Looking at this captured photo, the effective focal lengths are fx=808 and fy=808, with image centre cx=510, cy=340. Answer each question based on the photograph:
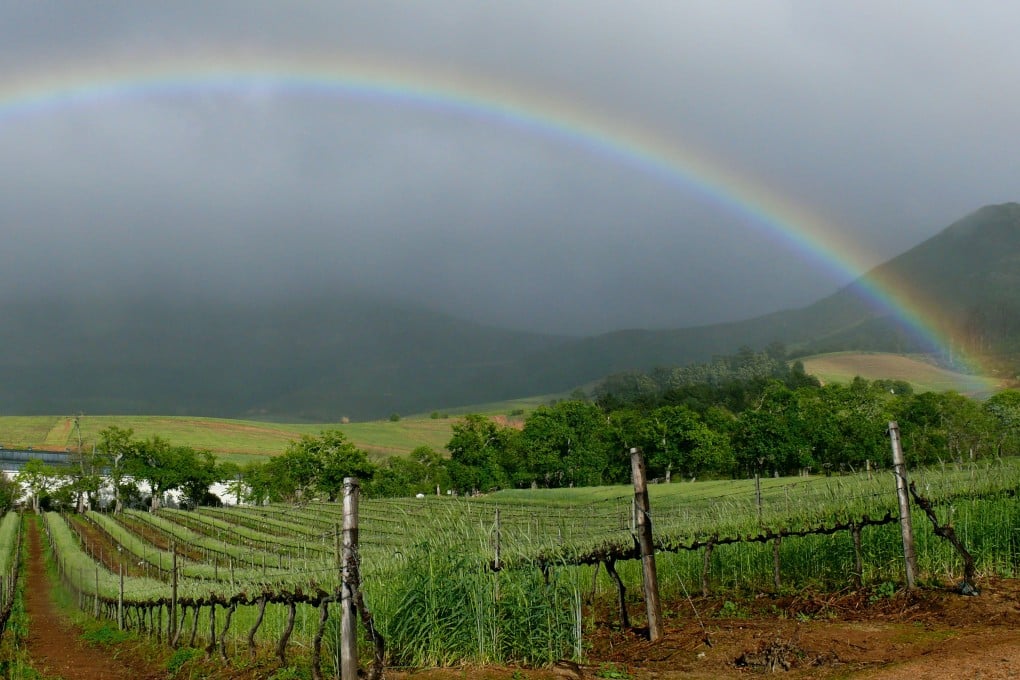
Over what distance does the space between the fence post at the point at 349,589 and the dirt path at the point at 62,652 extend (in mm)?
7106

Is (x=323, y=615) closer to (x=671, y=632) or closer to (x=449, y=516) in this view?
(x=449, y=516)

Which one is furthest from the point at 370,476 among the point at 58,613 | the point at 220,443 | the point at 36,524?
the point at 58,613

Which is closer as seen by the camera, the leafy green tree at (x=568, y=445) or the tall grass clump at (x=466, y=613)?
the tall grass clump at (x=466, y=613)

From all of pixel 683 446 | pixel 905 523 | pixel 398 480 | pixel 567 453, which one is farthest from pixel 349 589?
pixel 398 480

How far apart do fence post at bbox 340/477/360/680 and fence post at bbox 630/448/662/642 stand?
3.79 m

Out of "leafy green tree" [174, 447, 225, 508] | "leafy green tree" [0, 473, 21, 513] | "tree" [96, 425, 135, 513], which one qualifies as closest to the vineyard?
"leafy green tree" [0, 473, 21, 513]

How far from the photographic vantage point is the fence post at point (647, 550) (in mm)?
10031

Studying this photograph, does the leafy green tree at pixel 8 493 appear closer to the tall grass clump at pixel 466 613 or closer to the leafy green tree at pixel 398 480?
the leafy green tree at pixel 398 480

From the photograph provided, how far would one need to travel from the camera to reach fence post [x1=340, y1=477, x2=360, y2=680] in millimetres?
7566

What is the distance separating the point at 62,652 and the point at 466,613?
1587cm

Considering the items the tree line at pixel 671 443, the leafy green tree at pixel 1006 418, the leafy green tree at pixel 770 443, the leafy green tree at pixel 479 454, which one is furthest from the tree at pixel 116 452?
the leafy green tree at pixel 1006 418

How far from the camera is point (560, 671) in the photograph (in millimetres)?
8664

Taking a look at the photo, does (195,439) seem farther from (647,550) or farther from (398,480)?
(647,550)

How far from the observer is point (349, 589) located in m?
7.66
